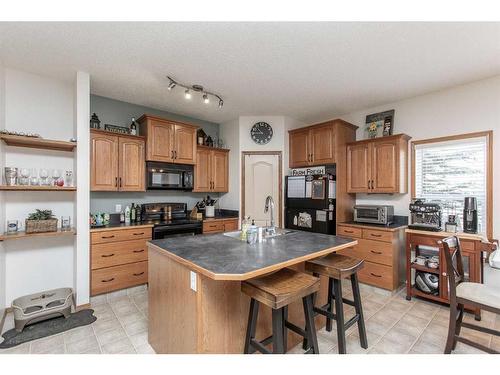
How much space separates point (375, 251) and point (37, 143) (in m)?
4.21

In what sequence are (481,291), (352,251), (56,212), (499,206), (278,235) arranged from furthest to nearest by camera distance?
1. (352,251)
2. (56,212)
3. (499,206)
4. (278,235)
5. (481,291)

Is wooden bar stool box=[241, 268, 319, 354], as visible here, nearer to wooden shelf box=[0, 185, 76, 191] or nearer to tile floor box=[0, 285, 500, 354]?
tile floor box=[0, 285, 500, 354]

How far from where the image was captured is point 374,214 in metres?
3.46

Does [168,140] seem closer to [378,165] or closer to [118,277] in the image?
[118,277]

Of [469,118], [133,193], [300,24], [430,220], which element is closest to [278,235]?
[300,24]

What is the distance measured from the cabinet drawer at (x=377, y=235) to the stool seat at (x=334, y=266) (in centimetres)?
136

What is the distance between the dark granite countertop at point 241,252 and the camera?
1.41 meters

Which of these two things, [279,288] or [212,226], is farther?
[212,226]

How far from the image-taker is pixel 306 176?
3967mm

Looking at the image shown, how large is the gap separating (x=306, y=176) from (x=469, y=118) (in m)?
2.13

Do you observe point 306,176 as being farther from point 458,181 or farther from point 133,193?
point 133,193

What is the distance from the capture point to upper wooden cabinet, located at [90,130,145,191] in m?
3.11

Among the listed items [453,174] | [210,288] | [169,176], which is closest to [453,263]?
[453,174]

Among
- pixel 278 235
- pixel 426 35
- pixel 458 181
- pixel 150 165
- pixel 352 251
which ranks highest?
pixel 426 35
